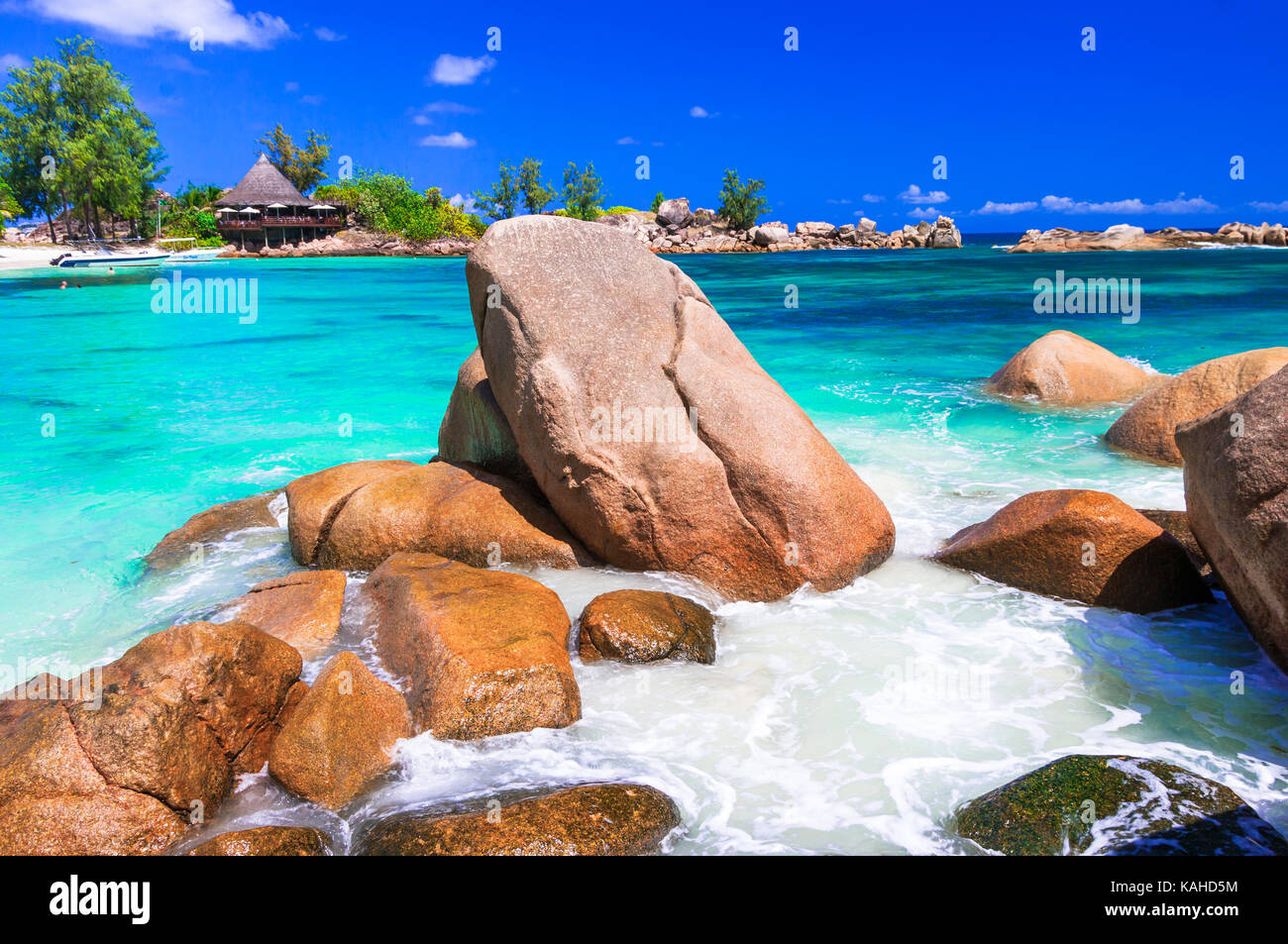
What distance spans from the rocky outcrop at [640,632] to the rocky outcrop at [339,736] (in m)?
1.24

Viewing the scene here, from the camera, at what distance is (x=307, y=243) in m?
66.2

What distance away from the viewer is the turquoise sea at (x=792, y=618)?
3.80 meters

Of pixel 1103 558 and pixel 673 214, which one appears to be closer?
pixel 1103 558

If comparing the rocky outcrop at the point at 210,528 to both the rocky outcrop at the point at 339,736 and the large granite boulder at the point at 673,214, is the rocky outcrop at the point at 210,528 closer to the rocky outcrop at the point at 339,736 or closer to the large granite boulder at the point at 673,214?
the rocky outcrop at the point at 339,736

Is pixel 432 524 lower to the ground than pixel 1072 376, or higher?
lower

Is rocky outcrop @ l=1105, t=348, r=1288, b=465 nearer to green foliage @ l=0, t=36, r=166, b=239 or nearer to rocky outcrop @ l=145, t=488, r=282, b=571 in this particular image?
rocky outcrop @ l=145, t=488, r=282, b=571

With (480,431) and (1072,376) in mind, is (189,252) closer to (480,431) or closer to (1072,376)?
(480,431)

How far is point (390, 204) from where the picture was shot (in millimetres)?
71625

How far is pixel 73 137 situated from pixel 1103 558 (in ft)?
222

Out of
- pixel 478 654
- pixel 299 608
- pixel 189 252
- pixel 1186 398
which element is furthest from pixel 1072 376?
pixel 189 252

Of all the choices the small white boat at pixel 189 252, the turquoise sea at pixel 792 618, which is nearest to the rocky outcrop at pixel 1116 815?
the turquoise sea at pixel 792 618

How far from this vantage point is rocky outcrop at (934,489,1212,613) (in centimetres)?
546

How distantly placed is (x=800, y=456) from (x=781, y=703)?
203 cm
